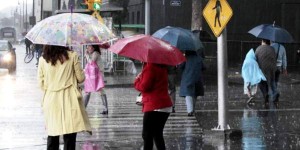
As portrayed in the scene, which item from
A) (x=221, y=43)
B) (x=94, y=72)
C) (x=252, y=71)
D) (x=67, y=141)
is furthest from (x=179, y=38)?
(x=67, y=141)

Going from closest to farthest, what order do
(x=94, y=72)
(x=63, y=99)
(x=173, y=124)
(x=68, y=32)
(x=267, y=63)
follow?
(x=63, y=99) < (x=68, y=32) < (x=173, y=124) < (x=94, y=72) < (x=267, y=63)

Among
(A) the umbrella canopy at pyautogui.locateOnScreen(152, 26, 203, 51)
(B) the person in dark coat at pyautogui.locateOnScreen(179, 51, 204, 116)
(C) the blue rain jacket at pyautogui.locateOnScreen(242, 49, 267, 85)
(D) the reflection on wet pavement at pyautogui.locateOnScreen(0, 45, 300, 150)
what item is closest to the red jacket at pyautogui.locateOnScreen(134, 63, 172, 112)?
(D) the reflection on wet pavement at pyautogui.locateOnScreen(0, 45, 300, 150)

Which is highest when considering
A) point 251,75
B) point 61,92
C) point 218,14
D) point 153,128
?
point 218,14

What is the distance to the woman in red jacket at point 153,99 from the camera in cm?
804

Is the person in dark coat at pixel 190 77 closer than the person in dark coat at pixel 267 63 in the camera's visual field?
Yes

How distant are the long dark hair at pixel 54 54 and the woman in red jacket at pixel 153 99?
1.03 meters

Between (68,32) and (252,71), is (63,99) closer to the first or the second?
(68,32)

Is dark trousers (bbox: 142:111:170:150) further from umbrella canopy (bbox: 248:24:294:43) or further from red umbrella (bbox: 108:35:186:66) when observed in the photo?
umbrella canopy (bbox: 248:24:294:43)

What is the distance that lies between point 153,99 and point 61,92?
1.23 metres

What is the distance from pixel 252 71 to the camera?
49.2ft

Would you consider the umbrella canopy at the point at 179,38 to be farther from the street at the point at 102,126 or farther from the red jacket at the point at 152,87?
the red jacket at the point at 152,87

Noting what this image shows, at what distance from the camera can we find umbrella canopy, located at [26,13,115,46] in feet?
25.4

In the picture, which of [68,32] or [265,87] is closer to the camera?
[68,32]

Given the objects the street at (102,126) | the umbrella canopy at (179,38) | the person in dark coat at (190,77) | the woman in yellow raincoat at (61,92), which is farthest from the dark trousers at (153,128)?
the person in dark coat at (190,77)
